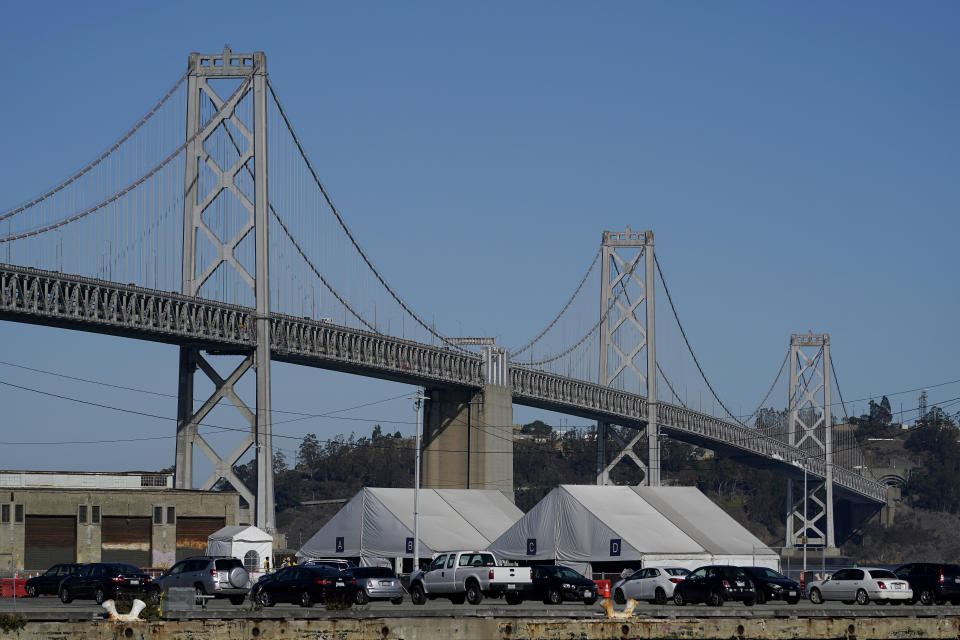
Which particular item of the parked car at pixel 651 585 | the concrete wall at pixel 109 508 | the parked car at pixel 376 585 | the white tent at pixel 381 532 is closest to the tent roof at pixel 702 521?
the white tent at pixel 381 532

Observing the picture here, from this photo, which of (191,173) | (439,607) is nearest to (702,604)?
(439,607)

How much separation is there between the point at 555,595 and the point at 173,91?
5506 centimetres

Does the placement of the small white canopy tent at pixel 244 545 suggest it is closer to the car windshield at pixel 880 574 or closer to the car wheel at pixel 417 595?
the car wheel at pixel 417 595

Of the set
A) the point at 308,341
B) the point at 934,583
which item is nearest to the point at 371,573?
the point at 934,583

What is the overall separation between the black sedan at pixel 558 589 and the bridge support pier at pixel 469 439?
62188 millimetres

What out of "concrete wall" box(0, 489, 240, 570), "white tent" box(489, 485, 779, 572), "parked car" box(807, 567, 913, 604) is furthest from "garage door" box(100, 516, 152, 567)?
"parked car" box(807, 567, 913, 604)

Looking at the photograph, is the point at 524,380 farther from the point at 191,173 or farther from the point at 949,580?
the point at 949,580

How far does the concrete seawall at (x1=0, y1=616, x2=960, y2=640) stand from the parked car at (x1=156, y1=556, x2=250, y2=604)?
41.2ft

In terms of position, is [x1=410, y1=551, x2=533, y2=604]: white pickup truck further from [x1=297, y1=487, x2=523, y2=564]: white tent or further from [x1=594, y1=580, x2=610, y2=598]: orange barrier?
[x1=297, y1=487, x2=523, y2=564]: white tent

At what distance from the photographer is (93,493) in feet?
254

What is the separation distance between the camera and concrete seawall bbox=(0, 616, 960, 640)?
31500 mm

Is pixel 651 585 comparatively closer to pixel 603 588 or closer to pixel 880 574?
pixel 603 588

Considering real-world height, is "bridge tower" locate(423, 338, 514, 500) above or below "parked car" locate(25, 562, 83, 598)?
above

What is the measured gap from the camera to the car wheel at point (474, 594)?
42.6 meters
